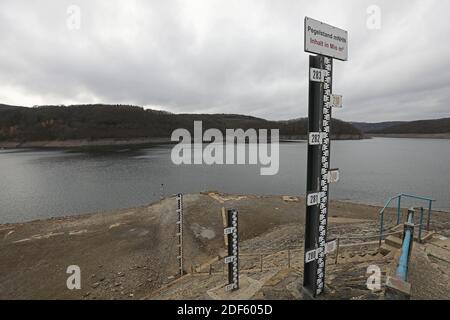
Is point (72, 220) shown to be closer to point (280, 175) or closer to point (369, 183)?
point (280, 175)

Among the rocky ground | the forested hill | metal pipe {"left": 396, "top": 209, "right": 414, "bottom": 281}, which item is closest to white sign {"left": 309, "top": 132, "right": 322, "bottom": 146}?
metal pipe {"left": 396, "top": 209, "right": 414, "bottom": 281}

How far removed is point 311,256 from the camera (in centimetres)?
429

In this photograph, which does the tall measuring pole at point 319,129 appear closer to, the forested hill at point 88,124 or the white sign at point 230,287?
the white sign at point 230,287

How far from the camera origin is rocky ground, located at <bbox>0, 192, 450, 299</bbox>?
18.8 ft

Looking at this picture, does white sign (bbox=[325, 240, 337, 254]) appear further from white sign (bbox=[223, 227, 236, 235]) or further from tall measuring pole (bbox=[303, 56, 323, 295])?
white sign (bbox=[223, 227, 236, 235])

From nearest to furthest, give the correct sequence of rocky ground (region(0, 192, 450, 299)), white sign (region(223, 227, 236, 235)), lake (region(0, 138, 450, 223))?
white sign (region(223, 227, 236, 235)), rocky ground (region(0, 192, 450, 299)), lake (region(0, 138, 450, 223))

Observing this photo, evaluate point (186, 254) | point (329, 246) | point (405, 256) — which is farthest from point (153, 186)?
point (405, 256)

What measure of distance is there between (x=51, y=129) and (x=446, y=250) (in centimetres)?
14476

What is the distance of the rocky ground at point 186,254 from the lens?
18.8ft

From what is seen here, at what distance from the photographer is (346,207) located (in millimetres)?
19516

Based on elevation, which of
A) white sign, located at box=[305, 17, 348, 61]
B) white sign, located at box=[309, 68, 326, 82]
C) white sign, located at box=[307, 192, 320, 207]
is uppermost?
white sign, located at box=[305, 17, 348, 61]

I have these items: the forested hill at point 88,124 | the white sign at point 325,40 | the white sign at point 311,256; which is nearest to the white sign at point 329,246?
the white sign at point 311,256
